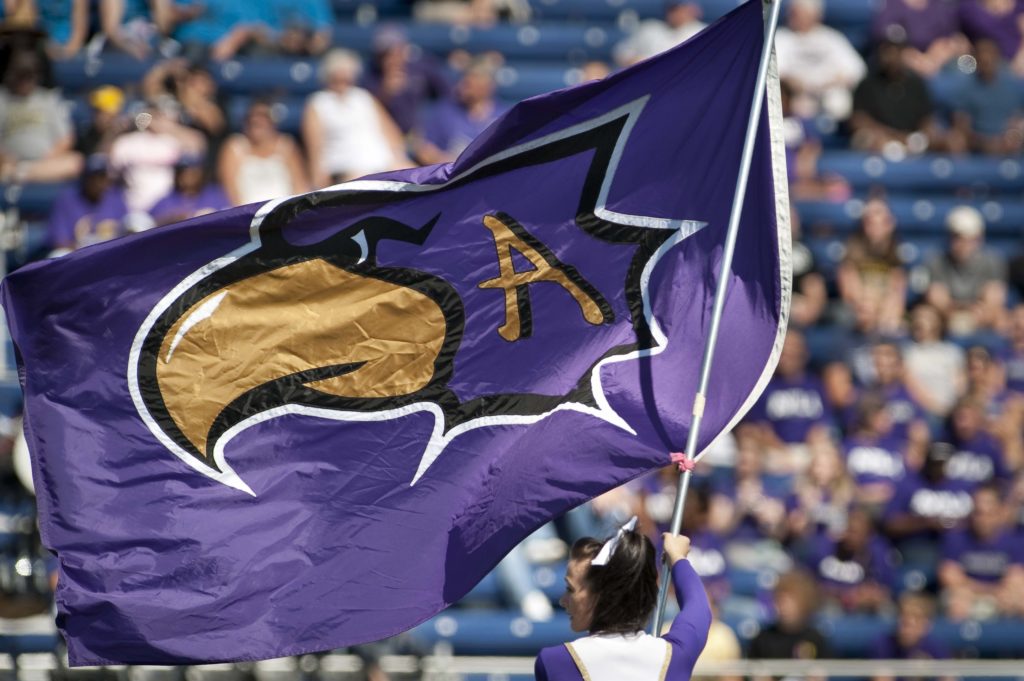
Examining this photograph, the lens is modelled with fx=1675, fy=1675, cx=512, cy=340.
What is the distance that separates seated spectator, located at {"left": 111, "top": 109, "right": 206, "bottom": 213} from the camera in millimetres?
9844

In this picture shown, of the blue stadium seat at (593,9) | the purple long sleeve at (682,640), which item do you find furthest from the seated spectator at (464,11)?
the purple long sleeve at (682,640)

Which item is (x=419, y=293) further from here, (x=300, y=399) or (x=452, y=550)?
(x=452, y=550)

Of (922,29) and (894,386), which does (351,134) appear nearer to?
(894,386)

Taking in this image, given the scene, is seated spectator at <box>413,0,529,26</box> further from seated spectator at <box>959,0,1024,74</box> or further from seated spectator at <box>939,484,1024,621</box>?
seated spectator at <box>939,484,1024,621</box>

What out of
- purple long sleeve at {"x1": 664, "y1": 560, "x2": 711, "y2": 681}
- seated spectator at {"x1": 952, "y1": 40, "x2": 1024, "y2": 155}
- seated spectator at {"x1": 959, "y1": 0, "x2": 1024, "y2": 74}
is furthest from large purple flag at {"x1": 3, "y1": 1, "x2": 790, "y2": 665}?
seated spectator at {"x1": 959, "y1": 0, "x2": 1024, "y2": 74}

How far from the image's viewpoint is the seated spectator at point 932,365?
1105cm

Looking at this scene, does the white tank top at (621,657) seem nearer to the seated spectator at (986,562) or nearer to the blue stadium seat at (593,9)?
the seated spectator at (986,562)

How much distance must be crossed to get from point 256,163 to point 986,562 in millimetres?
4977

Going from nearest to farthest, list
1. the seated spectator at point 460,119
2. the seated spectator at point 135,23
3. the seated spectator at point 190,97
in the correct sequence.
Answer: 1. the seated spectator at point 190,97
2. the seated spectator at point 460,119
3. the seated spectator at point 135,23

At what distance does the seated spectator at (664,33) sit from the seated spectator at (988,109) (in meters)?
2.37

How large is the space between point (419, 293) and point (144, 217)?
4554 mm

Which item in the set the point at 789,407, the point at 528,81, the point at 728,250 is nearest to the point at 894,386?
the point at 789,407

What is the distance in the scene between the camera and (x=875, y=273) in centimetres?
1141

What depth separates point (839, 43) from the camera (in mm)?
12742
